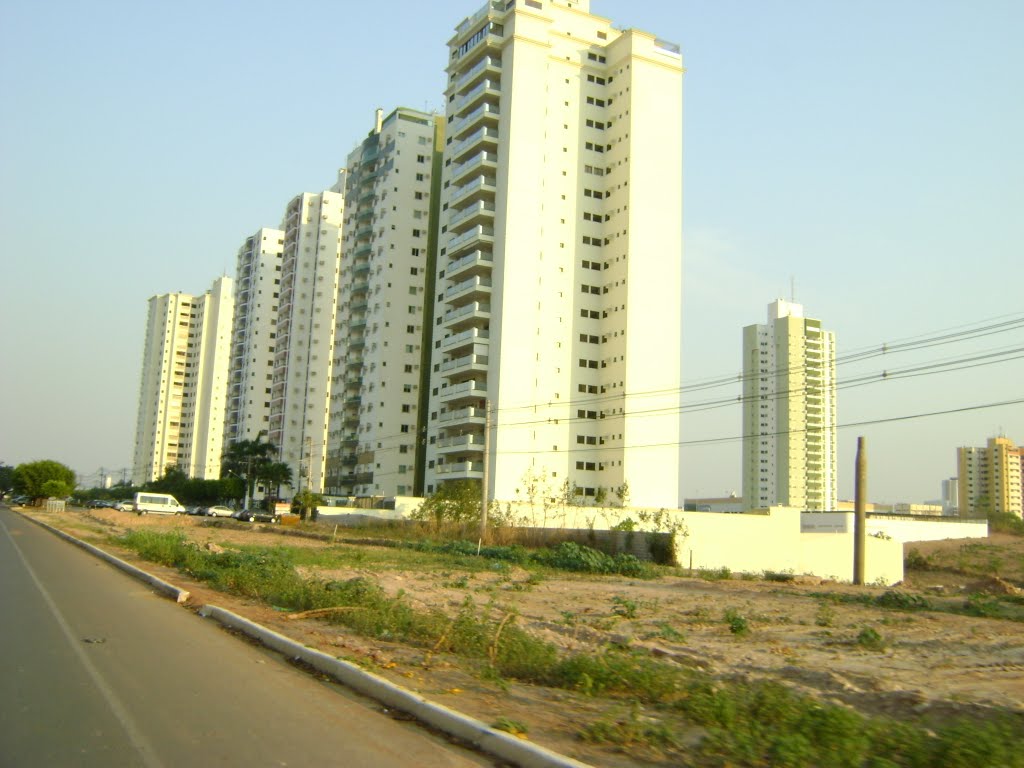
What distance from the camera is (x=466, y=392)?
3132 inches

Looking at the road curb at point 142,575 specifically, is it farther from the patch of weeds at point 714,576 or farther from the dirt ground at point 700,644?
the patch of weeds at point 714,576

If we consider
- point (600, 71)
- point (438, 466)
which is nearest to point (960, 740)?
point (438, 466)

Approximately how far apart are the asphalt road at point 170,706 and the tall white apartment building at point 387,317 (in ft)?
268

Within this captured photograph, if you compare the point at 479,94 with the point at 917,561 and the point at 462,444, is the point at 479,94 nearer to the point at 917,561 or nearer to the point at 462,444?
the point at 462,444

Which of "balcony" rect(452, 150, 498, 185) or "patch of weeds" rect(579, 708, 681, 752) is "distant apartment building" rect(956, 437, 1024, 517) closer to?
"balcony" rect(452, 150, 498, 185)

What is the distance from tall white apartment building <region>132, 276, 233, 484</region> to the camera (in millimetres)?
174250

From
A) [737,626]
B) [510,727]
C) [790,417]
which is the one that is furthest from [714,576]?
[790,417]

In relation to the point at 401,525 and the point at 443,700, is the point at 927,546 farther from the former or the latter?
the point at 443,700

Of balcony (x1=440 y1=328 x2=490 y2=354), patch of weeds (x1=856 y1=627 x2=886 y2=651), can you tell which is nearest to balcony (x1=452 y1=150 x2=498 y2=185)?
balcony (x1=440 y1=328 x2=490 y2=354)

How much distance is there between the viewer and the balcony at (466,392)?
3123 inches

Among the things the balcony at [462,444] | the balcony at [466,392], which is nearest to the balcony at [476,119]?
the balcony at [466,392]

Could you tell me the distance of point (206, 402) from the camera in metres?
174

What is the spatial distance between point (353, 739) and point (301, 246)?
445 ft

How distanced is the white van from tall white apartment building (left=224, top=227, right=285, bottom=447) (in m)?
68.7
